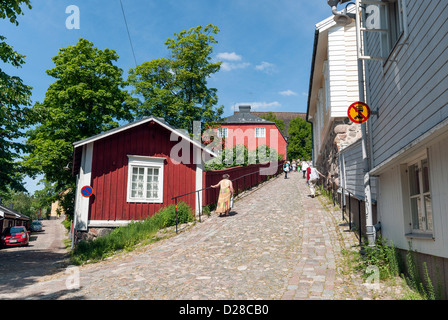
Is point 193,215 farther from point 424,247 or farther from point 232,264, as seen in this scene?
point 424,247

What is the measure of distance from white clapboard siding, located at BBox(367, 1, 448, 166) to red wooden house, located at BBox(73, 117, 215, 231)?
934 cm

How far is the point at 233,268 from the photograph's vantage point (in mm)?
7660

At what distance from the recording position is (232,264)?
26.2 feet

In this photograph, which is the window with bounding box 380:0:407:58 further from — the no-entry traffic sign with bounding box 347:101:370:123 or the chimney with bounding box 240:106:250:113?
the chimney with bounding box 240:106:250:113

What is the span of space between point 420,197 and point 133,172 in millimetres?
11462

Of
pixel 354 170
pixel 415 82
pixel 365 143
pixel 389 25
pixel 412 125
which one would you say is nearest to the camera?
pixel 415 82

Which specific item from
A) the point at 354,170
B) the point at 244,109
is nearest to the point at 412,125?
the point at 354,170

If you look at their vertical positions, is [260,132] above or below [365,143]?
above

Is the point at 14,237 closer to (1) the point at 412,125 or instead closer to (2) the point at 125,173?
(2) the point at 125,173

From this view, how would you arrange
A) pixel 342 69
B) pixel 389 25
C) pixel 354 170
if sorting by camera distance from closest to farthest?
pixel 389 25 < pixel 354 170 < pixel 342 69

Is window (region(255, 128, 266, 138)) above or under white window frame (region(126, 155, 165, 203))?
above

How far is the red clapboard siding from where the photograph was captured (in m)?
14.3

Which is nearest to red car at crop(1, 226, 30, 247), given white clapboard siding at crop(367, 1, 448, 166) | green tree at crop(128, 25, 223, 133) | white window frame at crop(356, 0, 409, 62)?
green tree at crop(128, 25, 223, 133)

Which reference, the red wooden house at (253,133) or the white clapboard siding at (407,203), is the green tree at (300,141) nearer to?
the red wooden house at (253,133)
